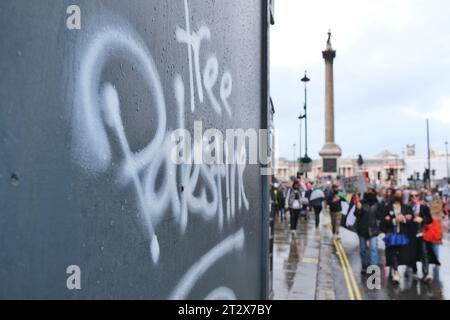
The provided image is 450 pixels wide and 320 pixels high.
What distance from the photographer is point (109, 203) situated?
131 centimetres

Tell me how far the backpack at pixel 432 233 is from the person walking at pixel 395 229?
0.34 metres

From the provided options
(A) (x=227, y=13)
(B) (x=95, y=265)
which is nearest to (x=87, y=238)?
(B) (x=95, y=265)

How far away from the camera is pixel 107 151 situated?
1296 mm

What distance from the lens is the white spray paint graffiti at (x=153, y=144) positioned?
1217mm

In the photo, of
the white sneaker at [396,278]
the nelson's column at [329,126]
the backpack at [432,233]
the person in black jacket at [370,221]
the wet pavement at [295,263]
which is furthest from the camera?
the nelson's column at [329,126]

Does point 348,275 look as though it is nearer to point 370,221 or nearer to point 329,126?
point 370,221

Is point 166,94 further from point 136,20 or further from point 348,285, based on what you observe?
point 348,285

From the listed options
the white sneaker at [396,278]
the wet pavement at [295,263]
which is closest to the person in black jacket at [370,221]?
the white sneaker at [396,278]

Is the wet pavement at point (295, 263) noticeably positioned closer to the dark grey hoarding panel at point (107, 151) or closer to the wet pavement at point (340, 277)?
the wet pavement at point (340, 277)

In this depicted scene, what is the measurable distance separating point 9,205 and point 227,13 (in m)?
2.26

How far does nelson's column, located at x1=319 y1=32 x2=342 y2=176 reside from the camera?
35.2 m

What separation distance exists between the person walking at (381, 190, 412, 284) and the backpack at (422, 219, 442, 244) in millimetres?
343

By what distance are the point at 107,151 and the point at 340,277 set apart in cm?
828

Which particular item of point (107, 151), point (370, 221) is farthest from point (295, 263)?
point (107, 151)
